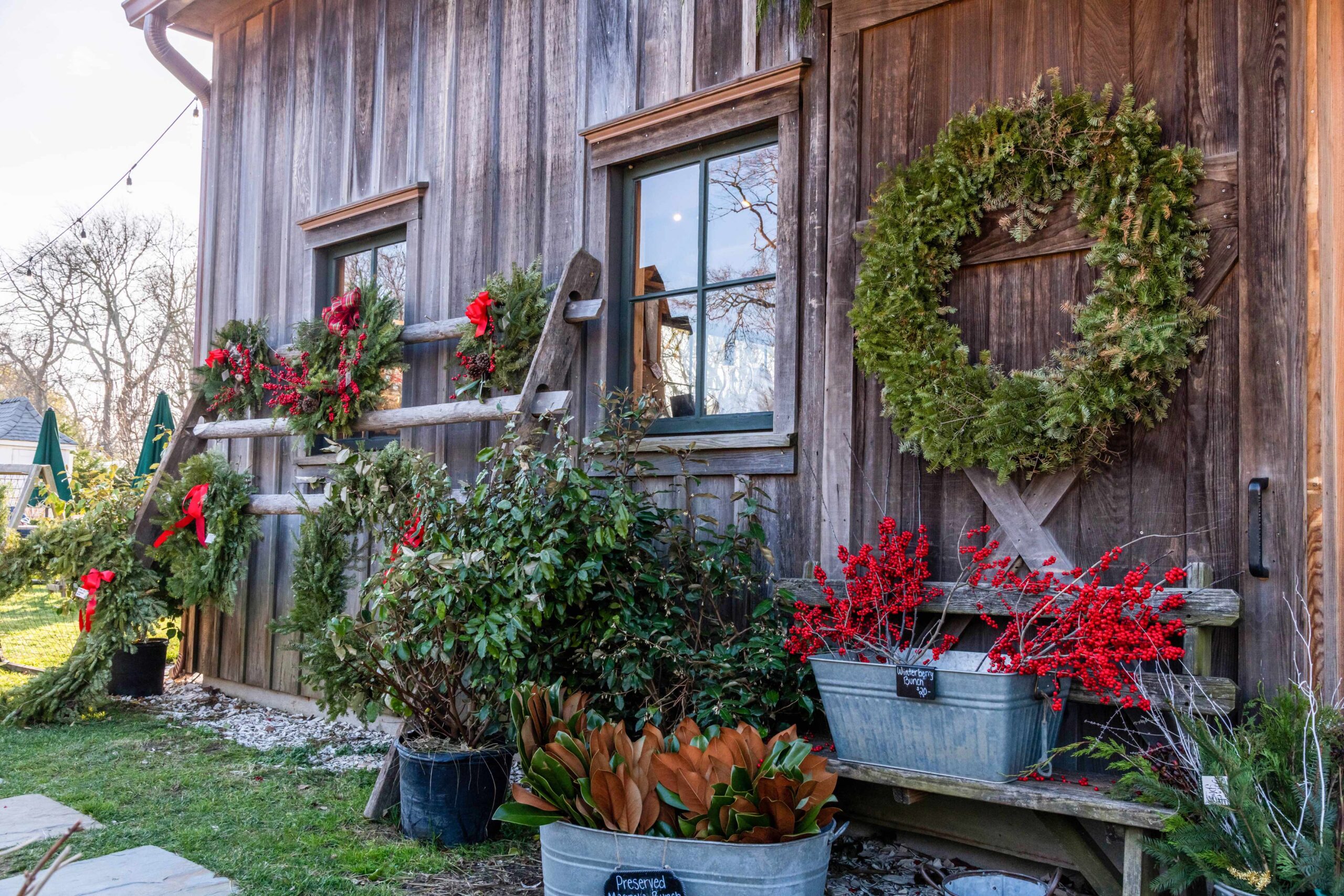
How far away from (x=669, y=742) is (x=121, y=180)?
29.6 feet

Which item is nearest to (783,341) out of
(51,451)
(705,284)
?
(705,284)

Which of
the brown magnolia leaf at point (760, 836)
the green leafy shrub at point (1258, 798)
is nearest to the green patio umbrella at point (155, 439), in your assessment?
the brown magnolia leaf at point (760, 836)

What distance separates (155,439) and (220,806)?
455 centimetres

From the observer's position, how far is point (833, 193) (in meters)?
3.55

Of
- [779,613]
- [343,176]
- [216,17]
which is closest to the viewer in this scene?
[779,613]

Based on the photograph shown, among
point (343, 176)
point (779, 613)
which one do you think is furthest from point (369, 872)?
point (343, 176)

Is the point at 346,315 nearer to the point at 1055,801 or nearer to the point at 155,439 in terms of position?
the point at 155,439

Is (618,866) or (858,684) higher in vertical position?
(858,684)

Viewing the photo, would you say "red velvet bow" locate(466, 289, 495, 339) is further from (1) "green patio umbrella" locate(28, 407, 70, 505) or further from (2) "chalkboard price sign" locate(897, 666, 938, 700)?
(1) "green patio umbrella" locate(28, 407, 70, 505)

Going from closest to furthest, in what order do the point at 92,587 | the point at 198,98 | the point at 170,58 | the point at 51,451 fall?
the point at 92,587, the point at 170,58, the point at 198,98, the point at 51,451

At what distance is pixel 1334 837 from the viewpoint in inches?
81.0

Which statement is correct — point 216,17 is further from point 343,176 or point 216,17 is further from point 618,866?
point 618,866

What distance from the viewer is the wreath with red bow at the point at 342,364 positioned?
4.80m

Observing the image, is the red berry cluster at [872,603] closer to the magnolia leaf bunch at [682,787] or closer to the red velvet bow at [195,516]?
the magnolia leaf bunch at [682,787]
